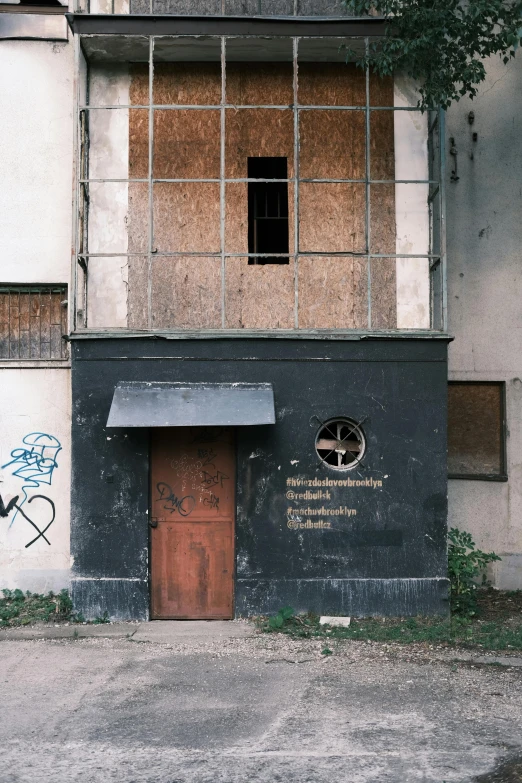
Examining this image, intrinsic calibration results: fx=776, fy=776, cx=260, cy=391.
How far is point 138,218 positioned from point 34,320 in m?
2.02

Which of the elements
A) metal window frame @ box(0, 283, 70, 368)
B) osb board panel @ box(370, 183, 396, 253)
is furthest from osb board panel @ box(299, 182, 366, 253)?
metal window frame @ box(0, 283, 70, 368)

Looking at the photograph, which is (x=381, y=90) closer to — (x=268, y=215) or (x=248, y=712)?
(x=268, y=215)

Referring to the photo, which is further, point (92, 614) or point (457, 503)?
point (457, 503)

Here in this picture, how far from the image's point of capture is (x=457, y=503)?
1097cm

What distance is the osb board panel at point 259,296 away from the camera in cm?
989

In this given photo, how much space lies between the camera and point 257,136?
397 inches

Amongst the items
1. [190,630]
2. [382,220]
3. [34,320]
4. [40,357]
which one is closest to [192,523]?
[190,630]

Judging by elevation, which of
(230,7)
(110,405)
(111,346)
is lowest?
(110,405)

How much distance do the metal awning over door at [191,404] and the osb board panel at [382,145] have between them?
3.16 meters

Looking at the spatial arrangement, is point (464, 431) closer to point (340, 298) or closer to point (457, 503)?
point (457, 503)

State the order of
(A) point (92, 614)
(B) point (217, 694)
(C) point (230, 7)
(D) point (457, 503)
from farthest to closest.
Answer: (D) point (457, 503) < (C) point (230, 7) < (A) point (92, 614) < (B) point (217, 694)

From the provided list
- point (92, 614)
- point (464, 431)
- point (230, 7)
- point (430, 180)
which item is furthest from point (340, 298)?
point (92, 614)

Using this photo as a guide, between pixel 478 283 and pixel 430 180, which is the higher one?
pixel 430 180

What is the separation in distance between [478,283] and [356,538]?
4203 mm
